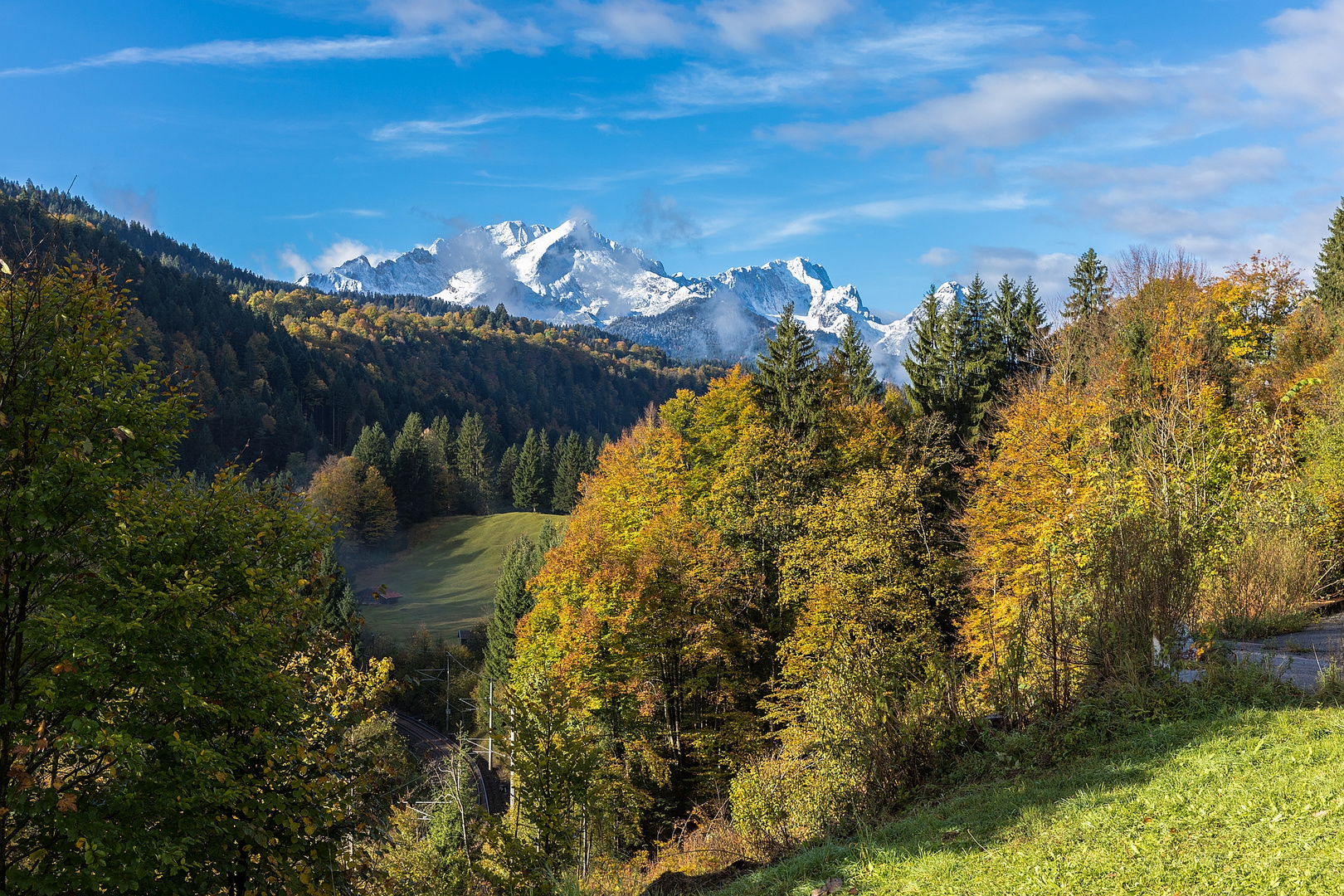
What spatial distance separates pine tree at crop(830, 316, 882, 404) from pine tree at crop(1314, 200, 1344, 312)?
70.2 ft

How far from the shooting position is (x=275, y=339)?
5659 inches

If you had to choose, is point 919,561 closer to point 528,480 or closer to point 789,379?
point 789,379

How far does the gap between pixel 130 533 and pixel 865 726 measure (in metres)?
9.24

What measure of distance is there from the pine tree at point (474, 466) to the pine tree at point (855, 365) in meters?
68.1

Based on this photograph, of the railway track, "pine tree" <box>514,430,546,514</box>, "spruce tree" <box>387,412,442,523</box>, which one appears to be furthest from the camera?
"pine tree" <box>514,430,546,514</box>

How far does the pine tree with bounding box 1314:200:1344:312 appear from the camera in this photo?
3565cm

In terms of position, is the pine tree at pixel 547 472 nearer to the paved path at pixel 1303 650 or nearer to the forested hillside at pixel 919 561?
the forested hillside at pixel 919 561

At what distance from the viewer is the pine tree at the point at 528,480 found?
103438mm

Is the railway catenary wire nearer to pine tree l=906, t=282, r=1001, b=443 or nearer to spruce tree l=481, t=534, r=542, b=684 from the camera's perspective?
spruce tree l=481, t=534, r=542, b=684

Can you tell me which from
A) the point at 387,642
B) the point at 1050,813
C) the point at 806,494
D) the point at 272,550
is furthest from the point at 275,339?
the point at 1050,813

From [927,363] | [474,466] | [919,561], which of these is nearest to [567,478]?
[474,466]

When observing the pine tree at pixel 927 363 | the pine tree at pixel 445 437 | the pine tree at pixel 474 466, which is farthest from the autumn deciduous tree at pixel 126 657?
the pine tree at pixel 445 437

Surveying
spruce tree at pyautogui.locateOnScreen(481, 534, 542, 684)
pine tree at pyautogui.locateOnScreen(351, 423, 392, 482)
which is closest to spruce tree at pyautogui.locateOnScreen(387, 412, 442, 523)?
pine tree at pyautogui.locateOnScreen(351, 423, 392, 482)

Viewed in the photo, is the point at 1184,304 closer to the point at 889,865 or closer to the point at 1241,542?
the point at 1241,542
